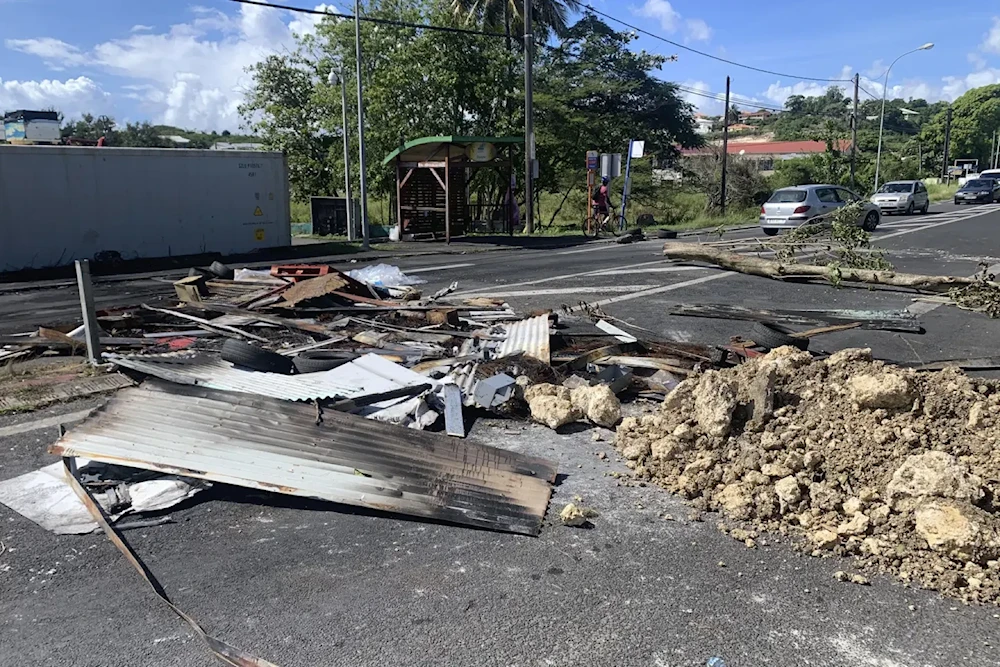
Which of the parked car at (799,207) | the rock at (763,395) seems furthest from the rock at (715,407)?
the parked car at (799,207)

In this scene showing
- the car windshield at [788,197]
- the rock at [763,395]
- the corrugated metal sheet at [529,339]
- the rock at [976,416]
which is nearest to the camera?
the rock at [976,416]

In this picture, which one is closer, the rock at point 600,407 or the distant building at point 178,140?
the rock at point 600,407

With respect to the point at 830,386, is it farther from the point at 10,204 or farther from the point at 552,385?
the point at 10,204

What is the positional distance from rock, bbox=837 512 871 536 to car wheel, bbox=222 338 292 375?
14.9 ft

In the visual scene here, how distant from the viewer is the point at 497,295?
1166 cm

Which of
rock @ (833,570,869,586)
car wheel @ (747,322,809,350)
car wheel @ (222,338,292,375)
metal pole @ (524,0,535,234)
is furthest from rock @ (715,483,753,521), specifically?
metal pole @ (524,0,535,234)

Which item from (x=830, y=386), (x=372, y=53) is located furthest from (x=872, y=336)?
(x=372, y=53)

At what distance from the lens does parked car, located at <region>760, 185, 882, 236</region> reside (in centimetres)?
2250

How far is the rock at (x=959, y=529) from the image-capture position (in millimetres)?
3359

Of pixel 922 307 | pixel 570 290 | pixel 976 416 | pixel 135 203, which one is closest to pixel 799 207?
pixel 922 307

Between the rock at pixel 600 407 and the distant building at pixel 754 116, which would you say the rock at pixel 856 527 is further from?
the distant building at pixel 754 116

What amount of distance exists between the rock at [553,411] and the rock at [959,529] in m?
2.56

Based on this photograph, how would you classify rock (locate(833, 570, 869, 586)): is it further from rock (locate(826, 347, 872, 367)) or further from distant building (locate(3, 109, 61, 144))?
distant building (locate(3, 109, 61, 144))

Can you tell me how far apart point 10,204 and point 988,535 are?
1960 cm
